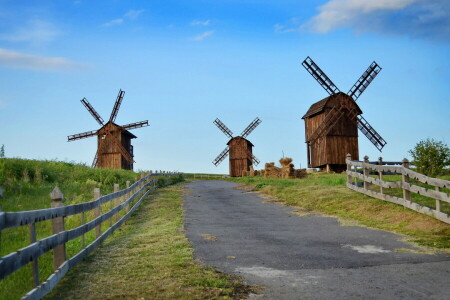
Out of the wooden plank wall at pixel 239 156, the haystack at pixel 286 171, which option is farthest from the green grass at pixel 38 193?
the wooden plank wall at pixel 239 156

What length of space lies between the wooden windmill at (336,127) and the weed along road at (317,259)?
32.0m

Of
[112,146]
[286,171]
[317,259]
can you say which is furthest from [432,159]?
[112,146]

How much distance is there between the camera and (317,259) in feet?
31.2

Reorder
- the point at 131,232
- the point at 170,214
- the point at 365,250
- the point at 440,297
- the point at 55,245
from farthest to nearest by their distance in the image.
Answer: the point at 170,214
the point at 131,232
the point at 365,250
the point at 55,245
the point at 440,297

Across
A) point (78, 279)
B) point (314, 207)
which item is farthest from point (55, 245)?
point (314, 207)

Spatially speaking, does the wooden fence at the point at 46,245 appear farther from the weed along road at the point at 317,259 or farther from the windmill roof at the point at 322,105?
the windmill roof at the point at 322,105

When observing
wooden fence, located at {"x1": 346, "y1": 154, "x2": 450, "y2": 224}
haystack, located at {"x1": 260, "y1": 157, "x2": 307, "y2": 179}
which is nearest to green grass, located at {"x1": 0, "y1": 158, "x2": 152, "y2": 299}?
wooden fence, located at {"x1": 346, "y1": 154, "x2": 450, "y2": 224}

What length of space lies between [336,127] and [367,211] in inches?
1235

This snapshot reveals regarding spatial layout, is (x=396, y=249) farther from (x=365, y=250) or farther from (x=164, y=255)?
(x=164, y=255)

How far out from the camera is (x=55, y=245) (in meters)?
7.76

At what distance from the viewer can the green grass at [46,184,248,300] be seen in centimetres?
688

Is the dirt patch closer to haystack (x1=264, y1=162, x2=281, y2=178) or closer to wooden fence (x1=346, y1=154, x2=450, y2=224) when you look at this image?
wooden fence (x1=346, y1=154, x2=450, y2=224)

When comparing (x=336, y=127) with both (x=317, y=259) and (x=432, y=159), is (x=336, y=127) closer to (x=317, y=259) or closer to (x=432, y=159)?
(x=432, y=159)

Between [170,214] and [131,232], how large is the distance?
13.4ft
